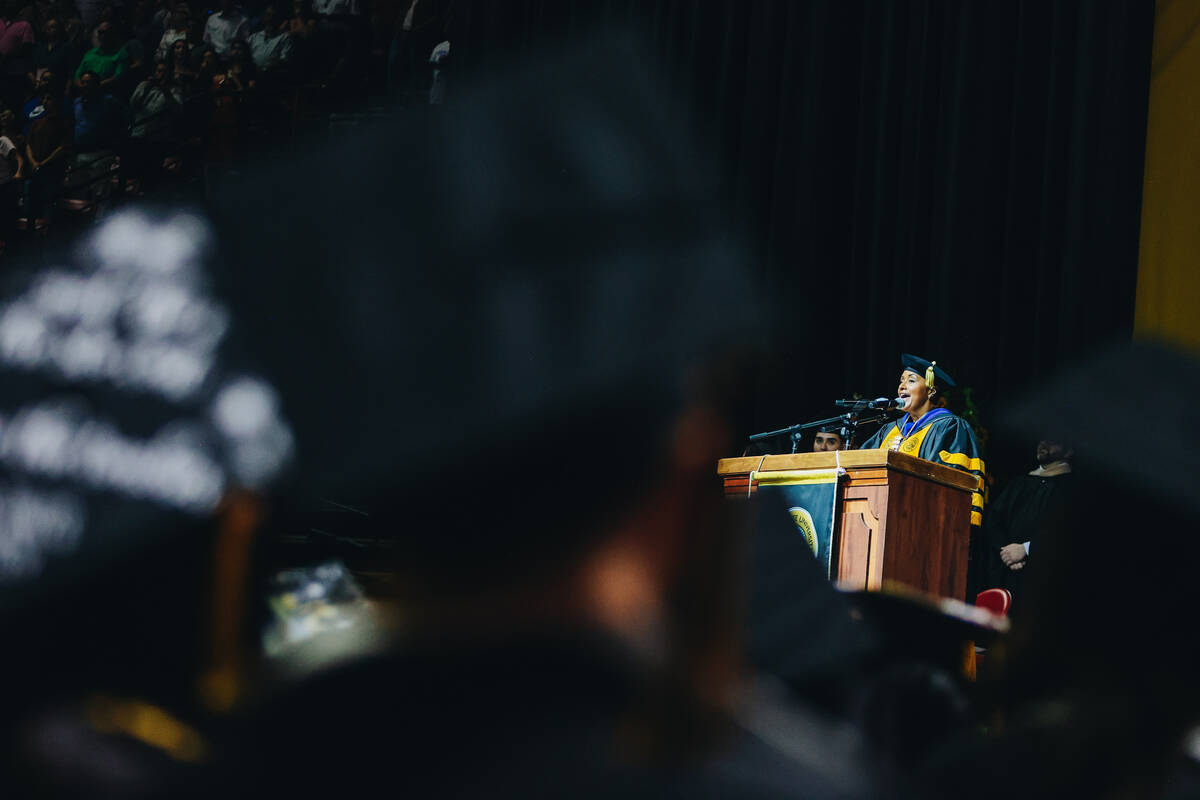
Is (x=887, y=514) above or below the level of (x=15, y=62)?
below

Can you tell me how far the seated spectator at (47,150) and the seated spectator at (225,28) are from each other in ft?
3.64

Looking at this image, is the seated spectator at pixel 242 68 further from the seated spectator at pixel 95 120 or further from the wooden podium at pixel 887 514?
the wooden podium at pixel 887 514

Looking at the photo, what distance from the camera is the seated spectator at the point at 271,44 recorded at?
7836 mm

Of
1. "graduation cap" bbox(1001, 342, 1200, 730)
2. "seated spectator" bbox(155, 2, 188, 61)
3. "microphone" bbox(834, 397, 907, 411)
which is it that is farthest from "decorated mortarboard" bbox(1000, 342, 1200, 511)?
"seated spectator" bbox(155, 2, 188, 61)

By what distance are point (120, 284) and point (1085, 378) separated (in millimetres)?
654

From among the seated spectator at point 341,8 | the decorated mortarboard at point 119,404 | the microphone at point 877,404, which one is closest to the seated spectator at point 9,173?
the seated spectator at point 341,8

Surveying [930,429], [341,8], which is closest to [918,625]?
[930,429]

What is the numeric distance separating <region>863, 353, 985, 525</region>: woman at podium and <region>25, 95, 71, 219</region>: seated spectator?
567 cm

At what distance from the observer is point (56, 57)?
878 cm

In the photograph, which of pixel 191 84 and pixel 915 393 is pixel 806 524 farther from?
pixel 191 84

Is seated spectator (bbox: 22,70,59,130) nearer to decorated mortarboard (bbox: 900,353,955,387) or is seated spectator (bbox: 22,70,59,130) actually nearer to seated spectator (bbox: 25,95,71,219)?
seated spectator (bbox: 25,95,71,219)

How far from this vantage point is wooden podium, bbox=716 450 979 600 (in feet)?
11.8

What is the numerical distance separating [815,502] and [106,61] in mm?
6602

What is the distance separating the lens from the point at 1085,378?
90 centimetres
